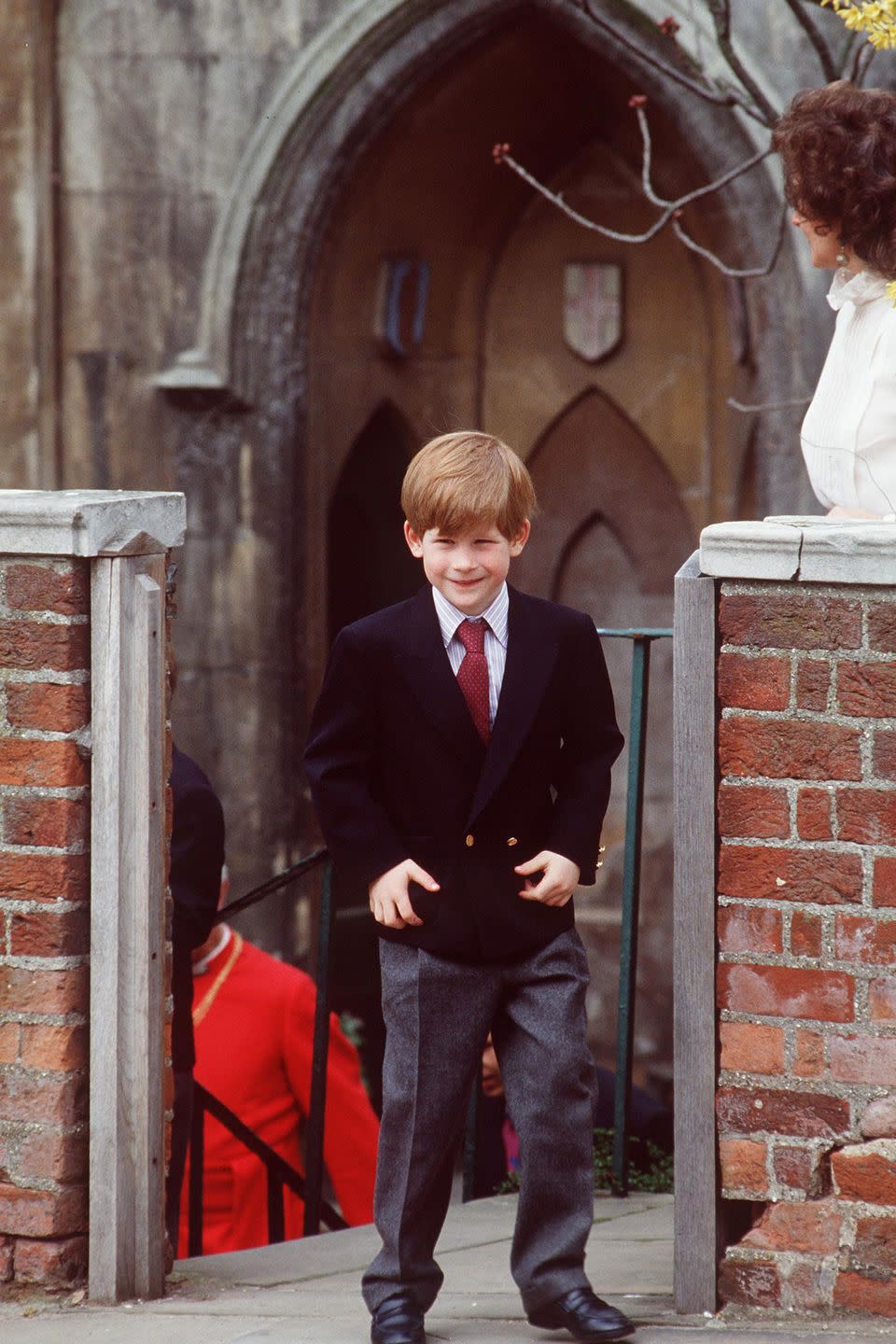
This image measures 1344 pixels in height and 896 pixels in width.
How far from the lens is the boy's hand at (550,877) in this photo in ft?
10.1

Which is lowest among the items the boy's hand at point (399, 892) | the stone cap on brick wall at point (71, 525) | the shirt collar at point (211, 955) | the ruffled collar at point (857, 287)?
the shirt collar at point (211, 955)

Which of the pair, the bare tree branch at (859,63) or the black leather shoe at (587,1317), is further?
the bare tree branch at (859,63)

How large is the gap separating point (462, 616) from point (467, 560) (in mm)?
123

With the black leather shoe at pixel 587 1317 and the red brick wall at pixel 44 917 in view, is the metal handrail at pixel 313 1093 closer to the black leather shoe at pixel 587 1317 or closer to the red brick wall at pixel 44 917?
the red brick wall at pixel 44 917

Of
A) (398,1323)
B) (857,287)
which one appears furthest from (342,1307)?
(857,287)

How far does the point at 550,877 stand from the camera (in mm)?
3086

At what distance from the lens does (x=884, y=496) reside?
3373 millimetres

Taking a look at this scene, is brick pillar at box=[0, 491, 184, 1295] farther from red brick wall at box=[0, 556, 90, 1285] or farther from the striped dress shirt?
the striped dress shirt

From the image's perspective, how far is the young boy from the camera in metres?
3.10

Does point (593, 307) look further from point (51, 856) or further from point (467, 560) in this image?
point (467, 560)

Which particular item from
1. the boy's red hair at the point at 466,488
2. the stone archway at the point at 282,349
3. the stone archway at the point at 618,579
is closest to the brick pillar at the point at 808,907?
the boy's red hair at the point at 466,488

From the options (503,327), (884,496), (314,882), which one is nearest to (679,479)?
(503,327)

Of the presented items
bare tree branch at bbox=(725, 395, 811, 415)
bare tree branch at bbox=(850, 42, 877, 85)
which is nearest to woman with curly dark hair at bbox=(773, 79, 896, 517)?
bare tree branch at bbox=(850, 42, 877, 85)

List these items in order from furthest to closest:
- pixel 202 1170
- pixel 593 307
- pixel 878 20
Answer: pixel 593 307 < pixel 202 1170 < pixel 878 20
